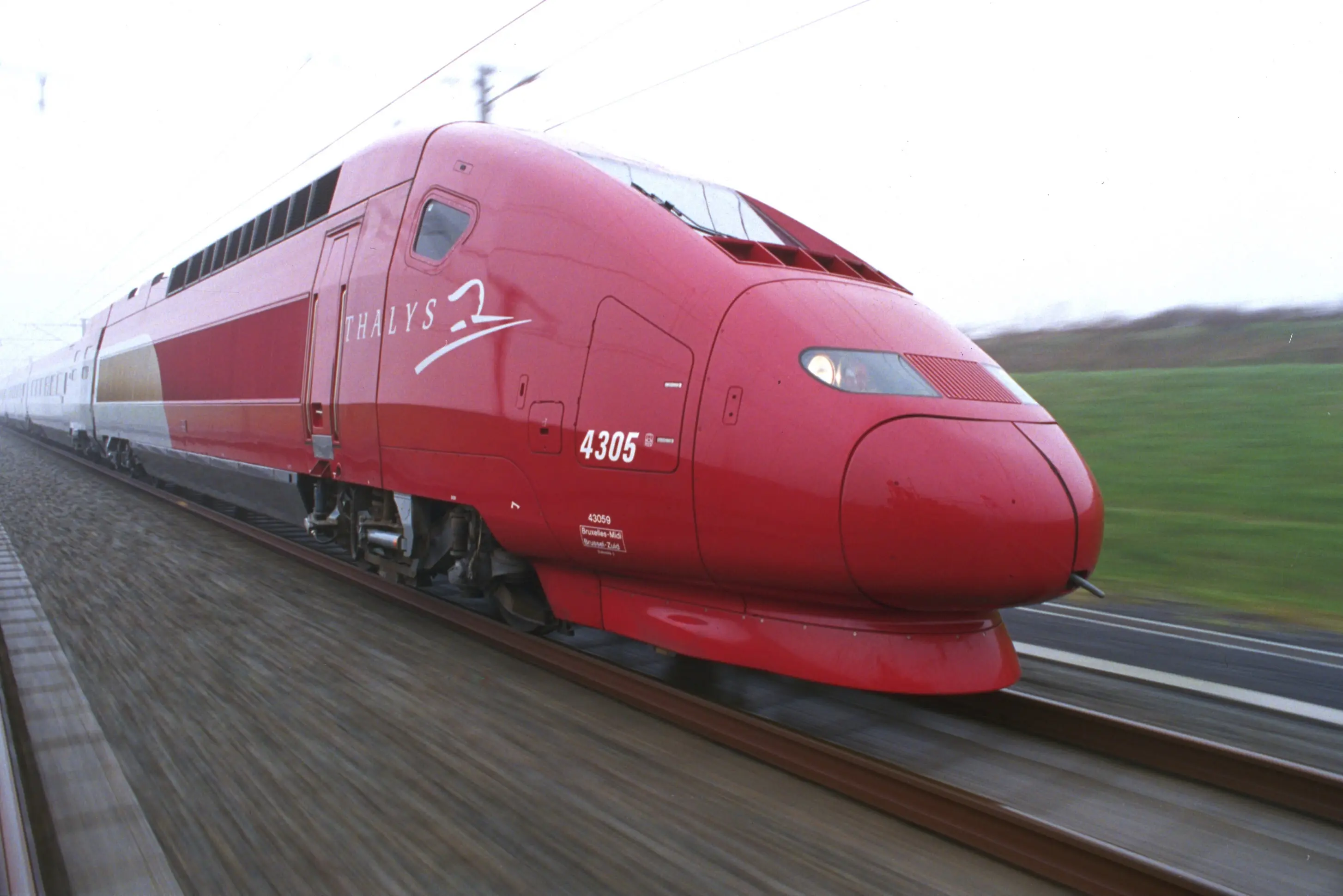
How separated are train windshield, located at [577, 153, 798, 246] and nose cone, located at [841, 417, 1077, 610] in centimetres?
160

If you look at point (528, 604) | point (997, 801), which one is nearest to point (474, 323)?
point (528, 604)

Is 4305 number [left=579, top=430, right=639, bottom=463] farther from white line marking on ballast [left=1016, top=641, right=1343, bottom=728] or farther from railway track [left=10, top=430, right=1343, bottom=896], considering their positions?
white line marking on ballast [left=1016, top=641, right=1343, bottom=728]

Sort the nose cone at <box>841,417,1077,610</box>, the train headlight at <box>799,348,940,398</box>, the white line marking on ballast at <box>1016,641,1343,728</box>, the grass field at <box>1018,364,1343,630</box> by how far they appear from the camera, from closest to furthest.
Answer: the nose cone at <box>841,417,1077,610</box>
the train headlight at <box>799,348,940,398</box>
the white line marking on ballast at <box>1016,641,1343,728</box>
the grass field at <box>1018,364,1343,630</box>

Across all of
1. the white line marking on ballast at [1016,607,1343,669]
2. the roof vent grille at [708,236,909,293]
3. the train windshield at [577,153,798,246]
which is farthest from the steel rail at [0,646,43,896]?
the white line marking on ballast at [1016,607,1343,669]

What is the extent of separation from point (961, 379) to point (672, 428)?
1183 millimetres

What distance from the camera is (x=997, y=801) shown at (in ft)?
10.2

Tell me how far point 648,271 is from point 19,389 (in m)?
37.0

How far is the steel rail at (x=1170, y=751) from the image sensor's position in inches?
124

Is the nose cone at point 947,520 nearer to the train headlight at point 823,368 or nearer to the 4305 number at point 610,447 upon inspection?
the train headlight at point 823,368

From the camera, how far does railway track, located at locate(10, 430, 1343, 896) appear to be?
2.58 metres

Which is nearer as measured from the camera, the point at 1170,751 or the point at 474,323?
the point at 1170,751

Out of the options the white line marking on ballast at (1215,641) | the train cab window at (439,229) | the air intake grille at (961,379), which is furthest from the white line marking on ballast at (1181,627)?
the train cab window at (439,229)

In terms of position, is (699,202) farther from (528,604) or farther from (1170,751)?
(1170,751)

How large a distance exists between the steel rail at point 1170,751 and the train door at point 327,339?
445 centimetres
